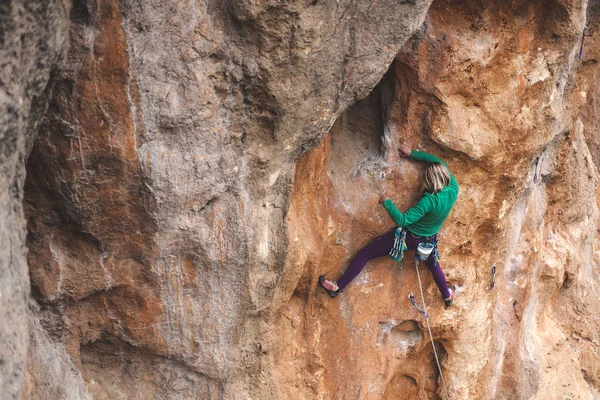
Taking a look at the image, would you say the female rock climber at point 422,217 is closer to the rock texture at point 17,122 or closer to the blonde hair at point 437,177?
the blonde hair at point 437,177

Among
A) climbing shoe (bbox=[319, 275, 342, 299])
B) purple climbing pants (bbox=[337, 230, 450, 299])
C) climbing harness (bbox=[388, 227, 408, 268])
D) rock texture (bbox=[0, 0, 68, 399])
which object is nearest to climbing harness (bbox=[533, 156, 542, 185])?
purple climbing pants (bbox=[337, 230, 450, 299])

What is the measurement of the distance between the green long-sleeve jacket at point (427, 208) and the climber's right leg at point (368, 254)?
0.79ft

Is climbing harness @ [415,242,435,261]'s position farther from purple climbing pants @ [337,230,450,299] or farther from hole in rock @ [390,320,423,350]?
hole in rock @ [390,320,423,350]

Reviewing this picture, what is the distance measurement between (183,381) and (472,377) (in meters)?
3.08

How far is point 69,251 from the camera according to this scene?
4.28m

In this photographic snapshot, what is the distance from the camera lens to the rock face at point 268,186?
378 cm

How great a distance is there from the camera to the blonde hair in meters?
5.33

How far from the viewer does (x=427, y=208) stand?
208 inches

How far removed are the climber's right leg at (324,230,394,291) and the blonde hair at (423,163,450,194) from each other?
1.84ft

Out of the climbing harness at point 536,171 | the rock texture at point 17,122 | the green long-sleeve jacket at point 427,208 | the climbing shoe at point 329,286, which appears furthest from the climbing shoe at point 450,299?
the rock texture at point 17,122

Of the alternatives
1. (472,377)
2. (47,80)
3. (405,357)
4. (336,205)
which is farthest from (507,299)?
(47,80)

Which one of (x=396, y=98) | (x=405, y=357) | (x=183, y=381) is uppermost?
(x=396, y=98)

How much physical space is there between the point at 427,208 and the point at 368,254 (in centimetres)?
71

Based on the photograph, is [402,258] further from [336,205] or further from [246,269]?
[246,269]
